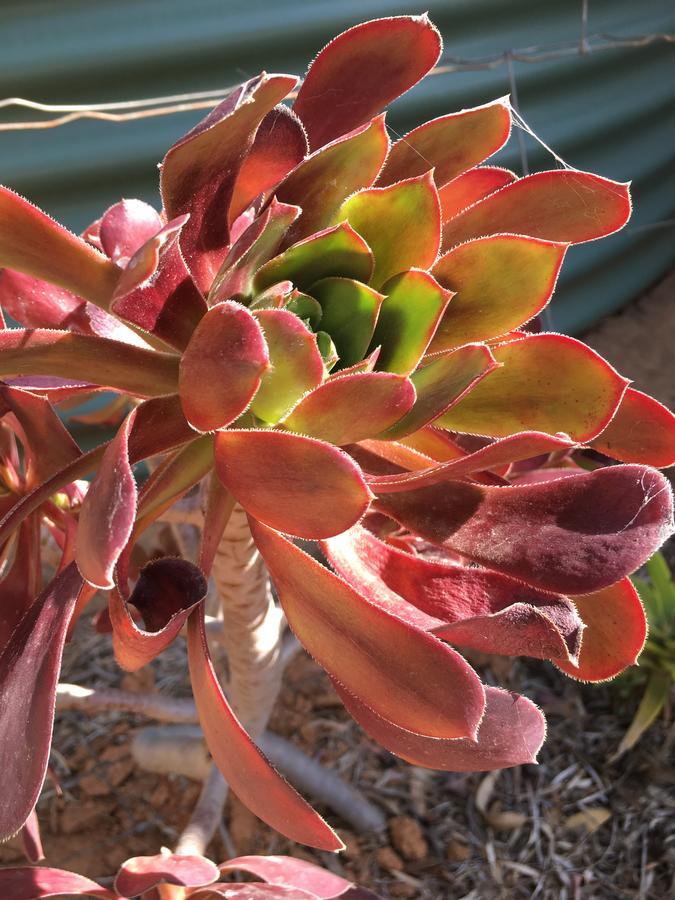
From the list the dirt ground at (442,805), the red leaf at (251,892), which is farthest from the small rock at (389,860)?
the red leaf at (251,892)

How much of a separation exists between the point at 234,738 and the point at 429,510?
19cm

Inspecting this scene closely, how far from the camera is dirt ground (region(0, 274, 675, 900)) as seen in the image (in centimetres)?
130

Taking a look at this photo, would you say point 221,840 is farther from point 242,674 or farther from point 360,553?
point 360,553

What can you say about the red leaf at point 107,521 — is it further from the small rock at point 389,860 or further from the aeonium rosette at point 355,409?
the small rock at point 389,860

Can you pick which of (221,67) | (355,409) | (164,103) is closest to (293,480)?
(355,409)

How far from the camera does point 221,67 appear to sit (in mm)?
1749

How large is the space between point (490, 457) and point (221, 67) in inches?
57.6

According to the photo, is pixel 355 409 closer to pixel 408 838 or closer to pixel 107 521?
pixel 107 521

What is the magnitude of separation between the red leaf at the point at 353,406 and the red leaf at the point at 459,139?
228 millimetres

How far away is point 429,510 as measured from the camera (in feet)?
2.03

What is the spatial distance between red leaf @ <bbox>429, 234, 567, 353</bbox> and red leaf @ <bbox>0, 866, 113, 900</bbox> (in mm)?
526

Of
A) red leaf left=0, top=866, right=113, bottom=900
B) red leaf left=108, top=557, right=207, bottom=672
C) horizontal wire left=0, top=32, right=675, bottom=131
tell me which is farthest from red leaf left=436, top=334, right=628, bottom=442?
red leaf left=0, top=866, right=113, bottom=900

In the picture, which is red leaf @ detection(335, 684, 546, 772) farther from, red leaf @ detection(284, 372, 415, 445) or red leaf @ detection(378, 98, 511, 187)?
red leaf @ detection(378, 98, 511, 187)

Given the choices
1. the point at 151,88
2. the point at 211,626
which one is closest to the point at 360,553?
the point at 211,626
